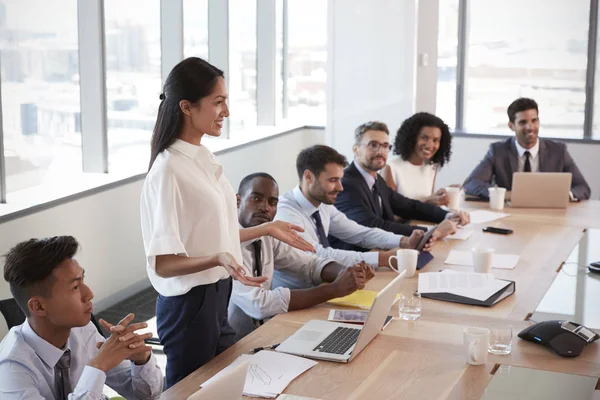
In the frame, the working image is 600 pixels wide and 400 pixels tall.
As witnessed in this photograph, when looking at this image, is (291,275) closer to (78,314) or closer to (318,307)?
(318,307)

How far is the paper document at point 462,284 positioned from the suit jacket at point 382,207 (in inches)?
39.1

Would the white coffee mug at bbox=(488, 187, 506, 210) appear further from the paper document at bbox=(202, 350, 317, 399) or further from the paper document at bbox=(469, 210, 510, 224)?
the paper document at bbox=(202, 350, 317, 399)

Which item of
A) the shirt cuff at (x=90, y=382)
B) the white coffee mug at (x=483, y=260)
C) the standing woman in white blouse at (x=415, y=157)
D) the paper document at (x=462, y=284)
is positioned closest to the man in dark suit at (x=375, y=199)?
the standing woman in white blouse at (x=415, y=157)

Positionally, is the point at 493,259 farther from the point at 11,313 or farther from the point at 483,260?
the point at 11,313

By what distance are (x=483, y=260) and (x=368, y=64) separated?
4.37 meters

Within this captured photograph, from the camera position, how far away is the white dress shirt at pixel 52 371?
7.13 feet

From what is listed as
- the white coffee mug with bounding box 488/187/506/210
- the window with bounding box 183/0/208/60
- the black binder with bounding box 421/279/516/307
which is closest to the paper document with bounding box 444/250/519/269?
the black binder with bounding box 421/279/516/307

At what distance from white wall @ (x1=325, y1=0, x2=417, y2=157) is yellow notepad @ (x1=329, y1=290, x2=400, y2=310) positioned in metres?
4.64

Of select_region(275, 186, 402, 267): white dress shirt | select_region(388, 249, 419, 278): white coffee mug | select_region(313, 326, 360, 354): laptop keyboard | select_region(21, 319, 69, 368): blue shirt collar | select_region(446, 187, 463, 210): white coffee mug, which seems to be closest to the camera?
select_region(21, 319, 69, 368): blue shirt collar

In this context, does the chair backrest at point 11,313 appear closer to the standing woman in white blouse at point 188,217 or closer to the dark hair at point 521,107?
the standing woman in white blouse at point 188,217

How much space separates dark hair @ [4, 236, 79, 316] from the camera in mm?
2279

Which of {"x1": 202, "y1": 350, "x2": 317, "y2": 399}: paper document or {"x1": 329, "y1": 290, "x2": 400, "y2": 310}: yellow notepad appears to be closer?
{"x1": 202, "y1": 350, "x2": 317, "y2": 399}: paper document

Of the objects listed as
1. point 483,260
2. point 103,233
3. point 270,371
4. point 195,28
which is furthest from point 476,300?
point 195,28

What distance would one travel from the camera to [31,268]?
89.9 inches
